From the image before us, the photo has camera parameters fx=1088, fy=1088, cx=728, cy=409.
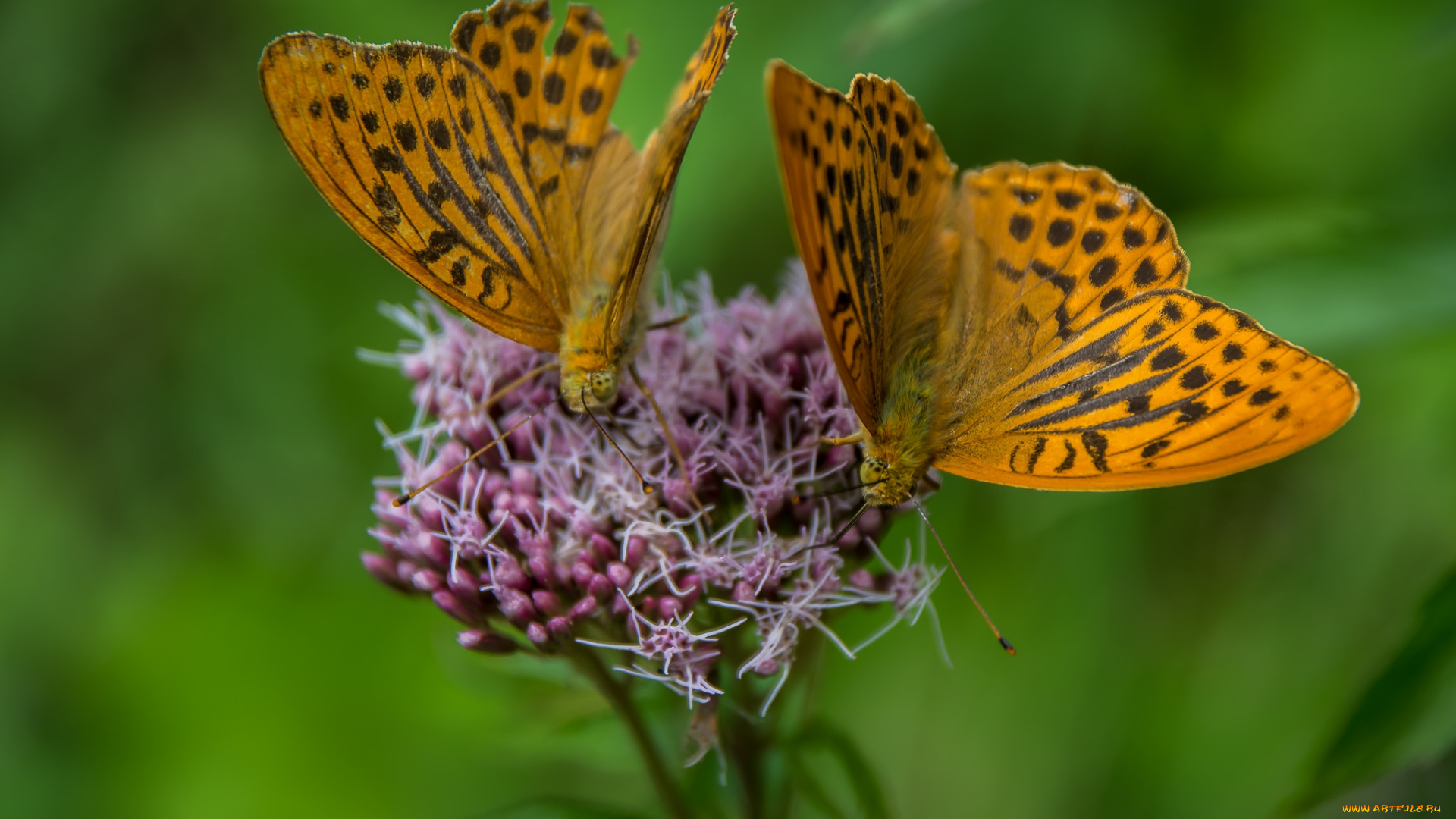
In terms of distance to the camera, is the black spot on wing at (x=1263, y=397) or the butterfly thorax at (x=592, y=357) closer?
the black spot on wing at (x=1263, y=397)

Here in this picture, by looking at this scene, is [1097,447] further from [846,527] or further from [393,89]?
[393,89]

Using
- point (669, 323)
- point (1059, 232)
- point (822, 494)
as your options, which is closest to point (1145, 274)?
point (1059, 232)

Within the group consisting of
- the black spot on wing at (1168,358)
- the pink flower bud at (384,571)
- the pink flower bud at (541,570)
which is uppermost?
the black spot on wing at (1168,358)

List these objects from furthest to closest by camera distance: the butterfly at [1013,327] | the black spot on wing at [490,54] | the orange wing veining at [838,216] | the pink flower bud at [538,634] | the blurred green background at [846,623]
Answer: the blurred green background at [846,623], the black spot on wing at [490,54], the pink flower bud at [538,634], the butterfly at [1013,327], the orange wing veining at [838,216]

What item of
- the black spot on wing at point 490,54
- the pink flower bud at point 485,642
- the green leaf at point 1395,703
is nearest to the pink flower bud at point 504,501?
the pink flower bud at point 485,642

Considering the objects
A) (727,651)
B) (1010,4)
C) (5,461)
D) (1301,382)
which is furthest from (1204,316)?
(5,461)

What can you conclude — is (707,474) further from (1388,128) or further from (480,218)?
(1388,128)

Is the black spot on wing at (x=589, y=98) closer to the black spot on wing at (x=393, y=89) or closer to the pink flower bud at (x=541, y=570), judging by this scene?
the black spot on wing at (x=393, y=89)
